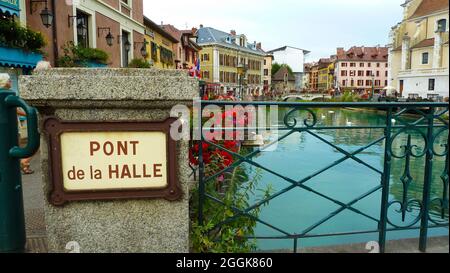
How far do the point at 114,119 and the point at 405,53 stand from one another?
5237 cm

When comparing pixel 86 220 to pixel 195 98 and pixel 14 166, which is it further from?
pixel 195 98

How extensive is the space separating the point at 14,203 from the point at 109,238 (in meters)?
0.56

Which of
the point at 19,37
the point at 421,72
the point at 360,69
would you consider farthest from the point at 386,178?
the point at 360,69

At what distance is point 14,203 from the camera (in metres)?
1.83

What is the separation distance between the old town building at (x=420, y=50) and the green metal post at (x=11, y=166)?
43533 mm

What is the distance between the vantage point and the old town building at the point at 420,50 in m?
39.5

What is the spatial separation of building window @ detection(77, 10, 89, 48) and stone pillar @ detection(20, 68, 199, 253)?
486 inches

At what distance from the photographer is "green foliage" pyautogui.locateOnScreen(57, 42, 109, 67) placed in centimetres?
1084

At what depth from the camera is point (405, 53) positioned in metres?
45.9

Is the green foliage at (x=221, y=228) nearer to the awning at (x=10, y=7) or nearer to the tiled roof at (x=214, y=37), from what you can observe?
the awning at (x=10, y=7)

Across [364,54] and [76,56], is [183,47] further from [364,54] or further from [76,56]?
[364,54]

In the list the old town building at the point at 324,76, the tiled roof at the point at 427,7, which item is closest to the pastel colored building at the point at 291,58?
the old town building at the point at 324,76

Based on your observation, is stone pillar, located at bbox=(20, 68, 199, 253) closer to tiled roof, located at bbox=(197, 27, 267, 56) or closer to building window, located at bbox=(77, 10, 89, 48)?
building window, located at bbox=(77, 10, 89, 48)
